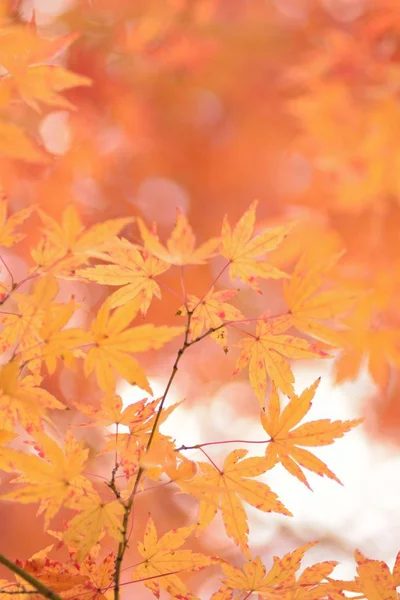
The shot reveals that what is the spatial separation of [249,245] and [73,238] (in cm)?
20

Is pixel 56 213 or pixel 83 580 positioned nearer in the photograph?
pixel 83 580

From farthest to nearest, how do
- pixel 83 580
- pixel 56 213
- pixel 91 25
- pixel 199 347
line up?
pixel 199 347 < pixel 91 25 < pixel 56 213 < pixel 83 580

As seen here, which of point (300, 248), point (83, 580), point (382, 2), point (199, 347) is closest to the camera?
point (83, 580)

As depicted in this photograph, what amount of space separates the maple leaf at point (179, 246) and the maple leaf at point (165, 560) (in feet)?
0.92

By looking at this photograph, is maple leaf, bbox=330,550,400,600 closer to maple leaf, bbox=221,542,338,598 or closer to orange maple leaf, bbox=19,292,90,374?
maple leaf, bbox=221,542,338,598

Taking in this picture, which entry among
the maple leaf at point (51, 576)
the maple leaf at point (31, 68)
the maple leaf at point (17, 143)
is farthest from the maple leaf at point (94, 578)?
the maple leaf at point (31, 68)

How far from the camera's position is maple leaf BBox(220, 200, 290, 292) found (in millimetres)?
631

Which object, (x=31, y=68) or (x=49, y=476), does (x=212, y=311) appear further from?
(x=31, y=68)

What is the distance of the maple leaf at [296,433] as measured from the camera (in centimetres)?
59

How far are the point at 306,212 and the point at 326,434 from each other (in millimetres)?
1580

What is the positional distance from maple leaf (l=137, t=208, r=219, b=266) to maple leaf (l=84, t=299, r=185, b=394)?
6 centimetres

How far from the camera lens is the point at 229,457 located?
0.61 meters

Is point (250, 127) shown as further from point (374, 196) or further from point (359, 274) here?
Answer: point (359, 274)

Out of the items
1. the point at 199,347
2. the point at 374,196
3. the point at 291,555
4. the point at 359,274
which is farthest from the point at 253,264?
the point at 199,347
